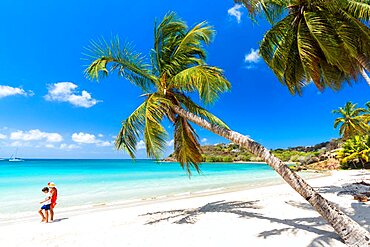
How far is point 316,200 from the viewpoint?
4.61 meters

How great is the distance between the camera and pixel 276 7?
671 centimetres

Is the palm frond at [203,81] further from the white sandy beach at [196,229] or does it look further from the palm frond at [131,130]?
the white sandy beach at [196,229]

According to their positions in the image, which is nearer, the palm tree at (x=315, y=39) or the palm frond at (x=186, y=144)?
the palm tree at (x=315, y=39)

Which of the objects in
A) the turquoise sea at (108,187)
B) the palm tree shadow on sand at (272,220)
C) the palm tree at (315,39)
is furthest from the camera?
the turquoise sea at (108,187)

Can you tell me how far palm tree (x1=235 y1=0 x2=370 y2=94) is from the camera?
5.54 metres

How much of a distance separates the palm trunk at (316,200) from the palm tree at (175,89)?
0.07 feet

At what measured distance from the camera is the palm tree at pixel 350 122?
31072 millimetres

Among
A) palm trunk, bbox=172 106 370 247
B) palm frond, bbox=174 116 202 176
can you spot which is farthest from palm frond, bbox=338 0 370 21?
palm frond, bbox=174 116 202 176

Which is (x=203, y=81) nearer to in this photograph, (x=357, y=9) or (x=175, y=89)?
(x=175, y=89)

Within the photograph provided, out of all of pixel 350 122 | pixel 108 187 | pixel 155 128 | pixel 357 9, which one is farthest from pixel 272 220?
pixel 350 122

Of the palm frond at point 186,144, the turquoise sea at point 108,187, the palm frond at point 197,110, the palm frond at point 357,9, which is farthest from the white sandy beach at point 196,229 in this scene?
the palm frond at point 357,9

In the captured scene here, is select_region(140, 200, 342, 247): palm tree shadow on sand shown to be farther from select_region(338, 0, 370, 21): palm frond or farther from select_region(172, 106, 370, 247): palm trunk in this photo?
select_region(338, 0, 370, 21): palm frond

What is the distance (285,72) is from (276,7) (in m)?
1.70

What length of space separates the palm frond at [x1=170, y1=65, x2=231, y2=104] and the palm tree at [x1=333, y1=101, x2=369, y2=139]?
1232 inches
